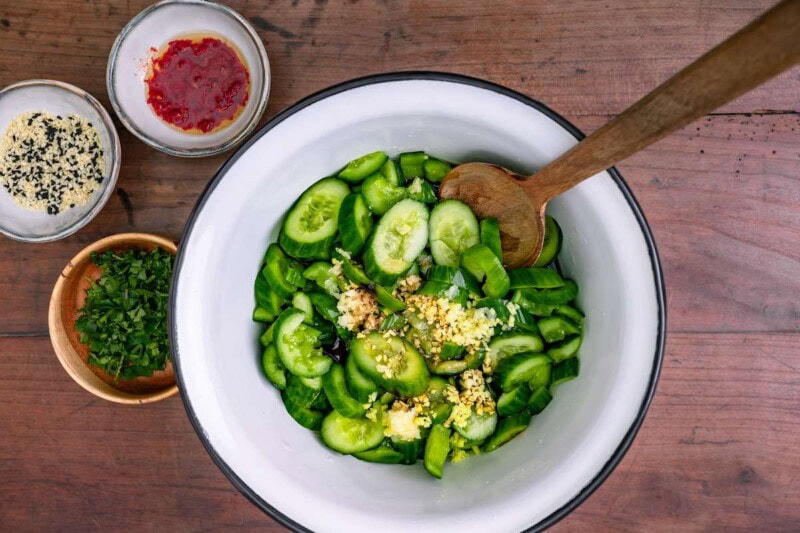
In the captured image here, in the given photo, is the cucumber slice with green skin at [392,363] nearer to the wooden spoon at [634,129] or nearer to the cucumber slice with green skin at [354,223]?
the cucumber slice with green skin at [354,223]

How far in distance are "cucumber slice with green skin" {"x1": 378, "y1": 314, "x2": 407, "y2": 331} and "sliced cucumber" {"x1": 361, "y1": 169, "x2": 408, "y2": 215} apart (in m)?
0.23

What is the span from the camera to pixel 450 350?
1374 millimetres

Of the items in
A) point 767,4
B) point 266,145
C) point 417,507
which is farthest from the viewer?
point 767,4

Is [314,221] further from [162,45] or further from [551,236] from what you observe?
[162,45]

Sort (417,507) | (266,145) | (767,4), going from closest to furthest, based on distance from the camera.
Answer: (266,145) → (417,507) → (767,4)

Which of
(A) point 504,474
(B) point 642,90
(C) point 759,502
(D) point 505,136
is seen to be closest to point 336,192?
(D) point 505,136

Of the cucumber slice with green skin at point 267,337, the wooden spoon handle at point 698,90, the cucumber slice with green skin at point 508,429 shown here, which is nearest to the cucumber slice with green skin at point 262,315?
the cucumber slice with green skin at point 267,337

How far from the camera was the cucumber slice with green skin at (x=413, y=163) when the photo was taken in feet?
4.89

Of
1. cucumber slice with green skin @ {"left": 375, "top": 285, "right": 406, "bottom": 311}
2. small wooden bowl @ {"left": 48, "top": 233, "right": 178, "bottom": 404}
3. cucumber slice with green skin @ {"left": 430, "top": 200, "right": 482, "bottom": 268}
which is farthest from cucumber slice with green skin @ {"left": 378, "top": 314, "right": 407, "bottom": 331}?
small wooden bowl @ {"left": 48, "top": 233, "right": 178, "bottom": 404}

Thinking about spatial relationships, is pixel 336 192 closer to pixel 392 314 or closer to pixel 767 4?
pixel 392 314

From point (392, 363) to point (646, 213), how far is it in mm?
805

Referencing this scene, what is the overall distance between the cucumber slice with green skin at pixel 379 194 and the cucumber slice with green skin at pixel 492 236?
0.62 feet

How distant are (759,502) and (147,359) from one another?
65.5 inches

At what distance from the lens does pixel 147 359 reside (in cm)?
172
